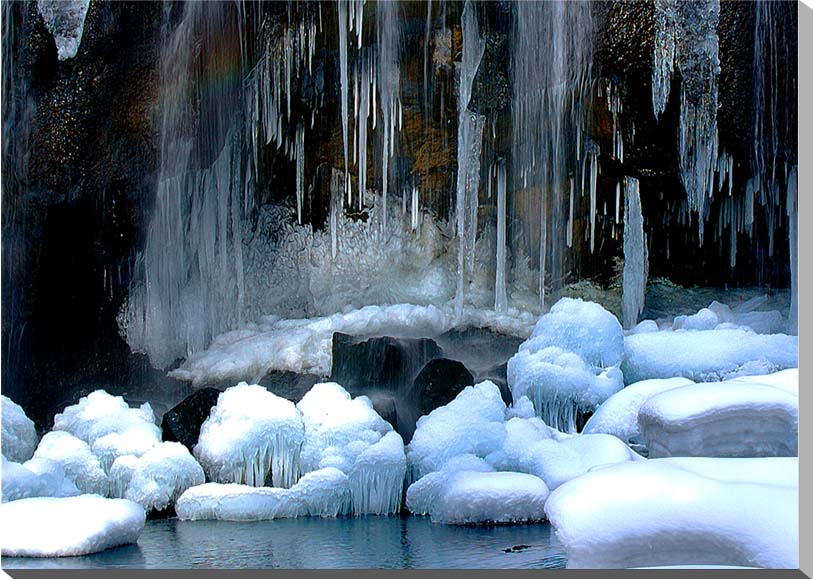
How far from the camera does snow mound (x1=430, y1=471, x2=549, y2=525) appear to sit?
26.1ft

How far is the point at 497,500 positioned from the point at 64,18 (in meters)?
6.20

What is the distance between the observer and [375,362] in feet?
35.1

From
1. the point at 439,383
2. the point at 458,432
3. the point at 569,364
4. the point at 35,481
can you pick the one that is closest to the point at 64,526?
the point at 35,481

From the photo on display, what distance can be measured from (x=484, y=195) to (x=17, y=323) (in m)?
5.25

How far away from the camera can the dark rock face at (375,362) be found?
10625 mm

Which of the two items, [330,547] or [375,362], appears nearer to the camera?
[330,547]

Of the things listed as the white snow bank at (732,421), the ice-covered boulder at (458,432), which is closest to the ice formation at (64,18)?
the ice-covered boulder at (458,432)

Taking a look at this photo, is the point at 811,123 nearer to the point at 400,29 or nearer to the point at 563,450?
the point at 563,450

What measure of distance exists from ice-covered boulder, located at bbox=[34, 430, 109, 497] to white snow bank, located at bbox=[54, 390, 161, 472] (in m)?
0.17

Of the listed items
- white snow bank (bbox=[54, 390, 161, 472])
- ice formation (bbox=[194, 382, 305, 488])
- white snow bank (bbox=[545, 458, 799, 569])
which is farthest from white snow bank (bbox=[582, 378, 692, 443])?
white snow bank (bbox=[545, 458, 799, 569])

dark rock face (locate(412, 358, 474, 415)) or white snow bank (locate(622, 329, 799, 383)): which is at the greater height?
white snow bank (locate(622, 329, 799, 383))

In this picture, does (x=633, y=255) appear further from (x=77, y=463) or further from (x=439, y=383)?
(x=77, y=463)

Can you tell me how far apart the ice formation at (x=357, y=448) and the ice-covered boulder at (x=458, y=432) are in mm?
221

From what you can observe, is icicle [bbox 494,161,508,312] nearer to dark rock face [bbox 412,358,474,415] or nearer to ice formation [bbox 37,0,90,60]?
dark rock face [bbox 412,358,474,415]
